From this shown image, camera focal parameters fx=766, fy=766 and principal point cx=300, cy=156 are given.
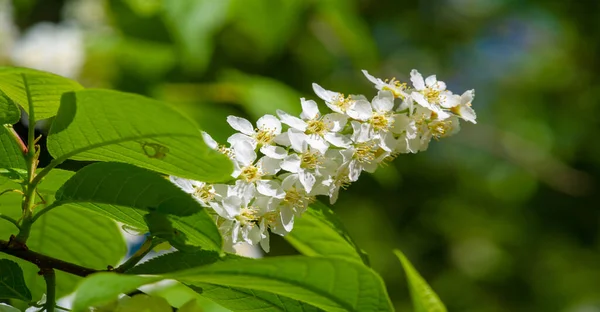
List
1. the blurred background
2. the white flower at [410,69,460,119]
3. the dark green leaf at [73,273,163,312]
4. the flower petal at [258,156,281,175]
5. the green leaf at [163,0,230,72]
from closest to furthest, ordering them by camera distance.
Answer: the dark green leaf at [73,273,163,312] → the flower petal at [258,156,281,175] → the white flower at [410,69,460,119] → the green leaf at [163,0,230,72] → the blurred background

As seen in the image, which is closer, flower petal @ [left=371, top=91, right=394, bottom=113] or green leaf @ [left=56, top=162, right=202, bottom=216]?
green leaf @ [left=56, top=162, right=202, bottom=216]

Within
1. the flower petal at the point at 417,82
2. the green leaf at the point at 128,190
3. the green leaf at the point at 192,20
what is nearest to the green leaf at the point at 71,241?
the green leaf at the point at 128,190

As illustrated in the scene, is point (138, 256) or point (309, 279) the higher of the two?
point (309, 279)

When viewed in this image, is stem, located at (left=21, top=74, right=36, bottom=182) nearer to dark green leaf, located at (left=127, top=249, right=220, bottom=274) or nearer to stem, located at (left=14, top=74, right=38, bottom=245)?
stem, located at (left=14, top=74, right=38, bottom=245)

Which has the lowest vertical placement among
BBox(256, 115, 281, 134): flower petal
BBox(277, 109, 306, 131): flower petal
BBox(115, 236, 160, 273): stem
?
BBox(115, 236, 160, 273): stem

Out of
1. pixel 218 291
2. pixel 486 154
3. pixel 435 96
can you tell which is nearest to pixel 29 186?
pixel 218 291

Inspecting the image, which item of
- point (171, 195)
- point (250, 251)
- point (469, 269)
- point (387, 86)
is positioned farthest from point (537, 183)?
point (171, 195)

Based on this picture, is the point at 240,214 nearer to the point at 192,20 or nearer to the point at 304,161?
the point at 304,161

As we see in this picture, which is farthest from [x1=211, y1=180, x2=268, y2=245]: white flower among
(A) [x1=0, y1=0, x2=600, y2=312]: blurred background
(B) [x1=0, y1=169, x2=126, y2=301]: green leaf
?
(A) [x1=0, y1=0, x2=600, y2=312]: blurred background
